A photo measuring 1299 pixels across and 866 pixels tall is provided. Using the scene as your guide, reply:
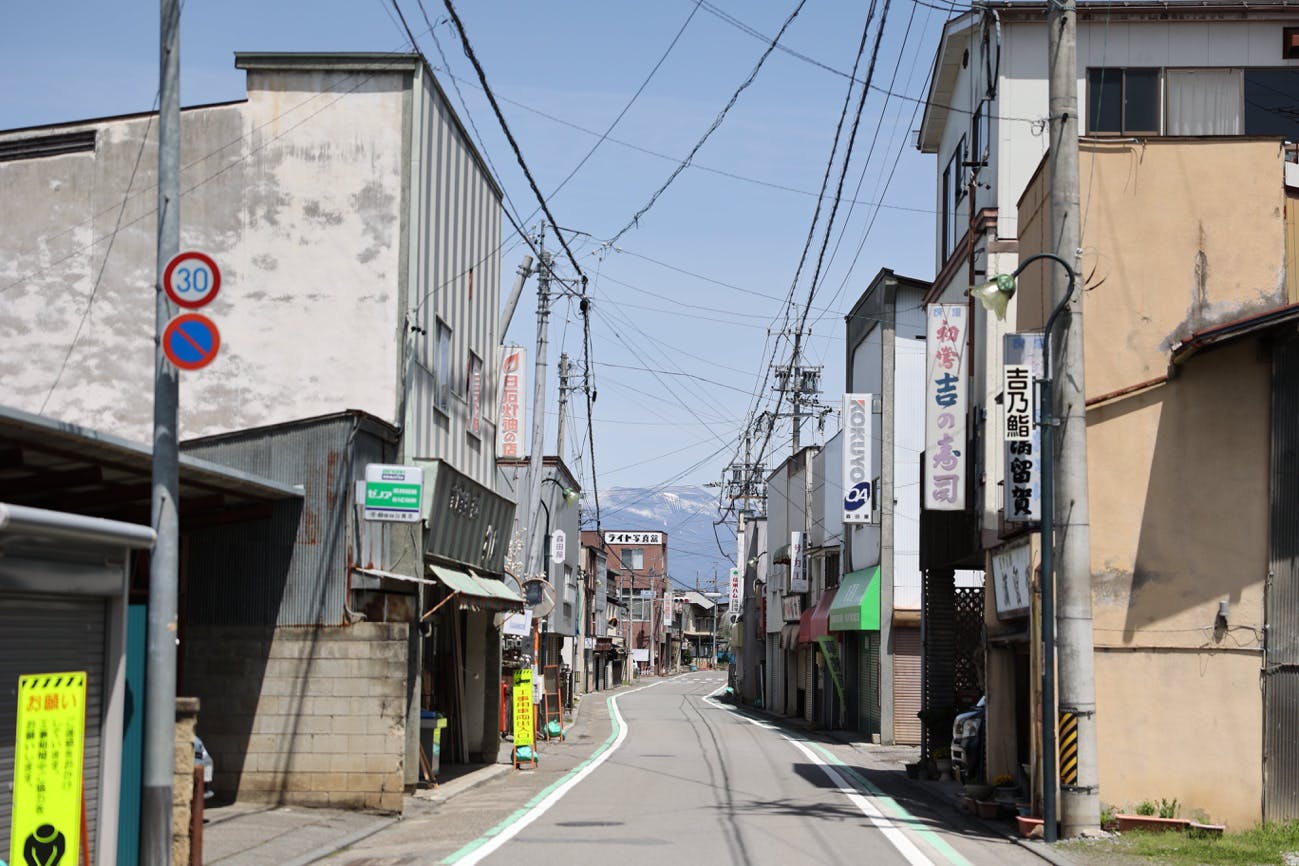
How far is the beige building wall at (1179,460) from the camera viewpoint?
16.8m

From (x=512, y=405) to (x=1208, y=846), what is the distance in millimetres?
17719

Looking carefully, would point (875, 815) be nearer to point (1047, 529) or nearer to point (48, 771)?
point (1047, 529)

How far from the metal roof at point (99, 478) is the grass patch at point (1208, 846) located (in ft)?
33.0

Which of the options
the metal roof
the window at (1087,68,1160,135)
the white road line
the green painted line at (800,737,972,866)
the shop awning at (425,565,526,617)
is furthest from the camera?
the window at (1087,68,1160,135)

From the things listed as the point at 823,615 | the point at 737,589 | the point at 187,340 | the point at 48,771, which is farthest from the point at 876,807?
the point at 737,589

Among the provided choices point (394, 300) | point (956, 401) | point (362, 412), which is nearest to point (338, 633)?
point (362, 412)

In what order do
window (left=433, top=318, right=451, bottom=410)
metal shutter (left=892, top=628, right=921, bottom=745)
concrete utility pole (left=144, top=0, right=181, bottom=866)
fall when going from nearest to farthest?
concrete utility pole (left=144, top=0, right=181, bottom=866) → window (left=433, top=318, right=451, bottom=410) → metal shutter (left=892, top=628, right=921, bottom=745)

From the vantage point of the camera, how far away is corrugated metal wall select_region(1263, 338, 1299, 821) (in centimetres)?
1655

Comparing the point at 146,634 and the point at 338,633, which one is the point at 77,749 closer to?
the point at 146,634

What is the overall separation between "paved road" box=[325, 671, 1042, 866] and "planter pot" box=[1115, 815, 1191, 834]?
1430 mm

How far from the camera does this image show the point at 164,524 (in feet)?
35.9

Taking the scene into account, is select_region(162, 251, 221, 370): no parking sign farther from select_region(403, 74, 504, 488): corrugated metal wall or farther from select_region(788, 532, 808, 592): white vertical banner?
select_region(788, 532, 808, 592): white vertical banner

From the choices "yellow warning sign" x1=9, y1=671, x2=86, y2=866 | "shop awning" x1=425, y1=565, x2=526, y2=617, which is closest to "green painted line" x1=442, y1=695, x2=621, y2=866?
"shop awning" x1=425, y1=565, x2=526, y2=617

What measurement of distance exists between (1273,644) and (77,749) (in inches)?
525
